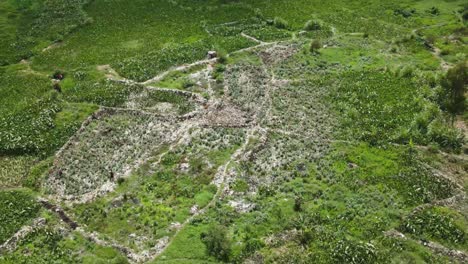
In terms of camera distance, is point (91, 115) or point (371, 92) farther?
point (371, 92)

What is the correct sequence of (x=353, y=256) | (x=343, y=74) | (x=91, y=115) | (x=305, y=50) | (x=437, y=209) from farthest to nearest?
(x=305, y=50) → (x=343, y=74) → (x=91, y=115) → (x=437, y=209) → (x=353, y=256)

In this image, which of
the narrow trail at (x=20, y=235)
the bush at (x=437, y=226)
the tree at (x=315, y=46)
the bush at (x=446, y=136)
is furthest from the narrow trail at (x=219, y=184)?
the tree at (x=315, y=46)

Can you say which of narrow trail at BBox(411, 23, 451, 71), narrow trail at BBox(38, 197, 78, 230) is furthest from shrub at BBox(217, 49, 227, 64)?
narrow trail at BBox(38, 197, 78, 230)

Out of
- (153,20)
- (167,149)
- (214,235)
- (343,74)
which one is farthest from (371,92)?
(153,20)

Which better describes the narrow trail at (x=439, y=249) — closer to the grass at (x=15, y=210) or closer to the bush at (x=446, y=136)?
the bush at (x=446, y=136)

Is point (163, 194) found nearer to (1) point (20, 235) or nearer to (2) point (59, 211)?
(2) point (59, 211)

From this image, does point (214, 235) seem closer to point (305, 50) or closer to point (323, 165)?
point (323, 165)

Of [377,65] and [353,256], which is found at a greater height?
[377,65]
